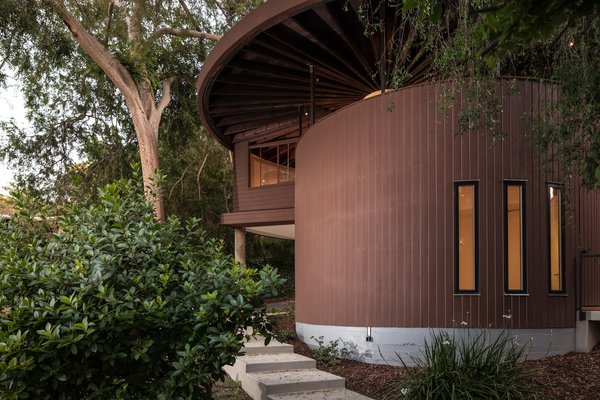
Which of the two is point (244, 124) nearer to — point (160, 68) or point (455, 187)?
point (160, 68)

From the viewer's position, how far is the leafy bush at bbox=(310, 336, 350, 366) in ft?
28.1

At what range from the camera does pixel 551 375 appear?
712 cm

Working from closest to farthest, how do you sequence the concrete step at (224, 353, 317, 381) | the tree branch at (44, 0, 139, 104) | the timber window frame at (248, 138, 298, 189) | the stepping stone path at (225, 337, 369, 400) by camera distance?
1. the stepping stone path at (225, 337, 369, 400)
2. the concrete step at (224, 353, 317, 381)
3. the tree branch at (44, 0, 139, 104)
4. the timber window frame at (248, 138, 298, 189)

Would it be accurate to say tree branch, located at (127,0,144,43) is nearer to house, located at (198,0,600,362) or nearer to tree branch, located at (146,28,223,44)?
tree branch, located at (146,28,223,44)

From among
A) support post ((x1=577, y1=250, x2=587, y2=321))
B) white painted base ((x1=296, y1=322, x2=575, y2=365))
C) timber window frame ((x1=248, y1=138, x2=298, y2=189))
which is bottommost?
white painted base ((x1=296, y1=322, x2=575, y2=365))

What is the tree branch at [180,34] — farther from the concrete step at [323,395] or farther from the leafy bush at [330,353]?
the concrete step at [323,395]

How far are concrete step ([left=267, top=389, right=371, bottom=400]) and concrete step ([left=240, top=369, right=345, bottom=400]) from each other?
0.25 ft

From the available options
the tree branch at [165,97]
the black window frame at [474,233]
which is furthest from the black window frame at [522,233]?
the tree branch at [165,97]

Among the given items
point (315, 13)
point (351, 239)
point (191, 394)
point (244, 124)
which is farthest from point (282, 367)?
point (244, 124)

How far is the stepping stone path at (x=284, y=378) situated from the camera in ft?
22.7

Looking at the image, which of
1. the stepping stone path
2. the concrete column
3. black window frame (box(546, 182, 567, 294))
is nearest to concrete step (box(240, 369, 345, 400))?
the stepping stone path

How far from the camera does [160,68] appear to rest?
62.9ft

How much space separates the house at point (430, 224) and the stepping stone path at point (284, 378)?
919 millimetres

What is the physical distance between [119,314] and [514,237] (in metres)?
5.66
